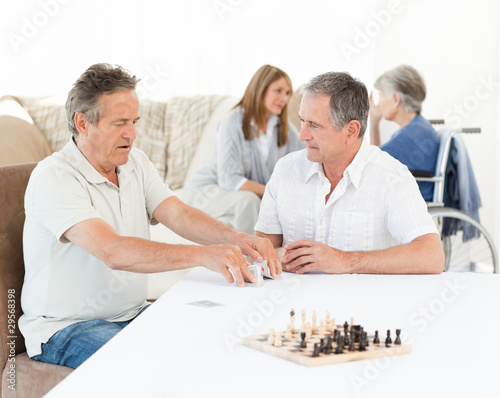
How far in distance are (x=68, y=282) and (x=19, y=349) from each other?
0.21m

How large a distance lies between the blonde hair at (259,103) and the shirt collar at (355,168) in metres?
1.77

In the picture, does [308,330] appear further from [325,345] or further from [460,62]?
[460,62]

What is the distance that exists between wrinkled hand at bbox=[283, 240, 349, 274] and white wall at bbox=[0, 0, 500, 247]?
2970 mm

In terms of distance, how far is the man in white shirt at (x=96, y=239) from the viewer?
1.60 metres

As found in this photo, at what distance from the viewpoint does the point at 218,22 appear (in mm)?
4688

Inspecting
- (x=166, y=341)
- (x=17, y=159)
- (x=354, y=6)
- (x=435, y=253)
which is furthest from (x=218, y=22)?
(x=166, y=341)

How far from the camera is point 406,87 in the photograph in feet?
11.9

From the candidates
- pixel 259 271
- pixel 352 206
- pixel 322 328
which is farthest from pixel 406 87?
pixel 322 328

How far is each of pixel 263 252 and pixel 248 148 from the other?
2.14 meters

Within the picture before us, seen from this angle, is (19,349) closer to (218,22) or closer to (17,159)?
(17,159)

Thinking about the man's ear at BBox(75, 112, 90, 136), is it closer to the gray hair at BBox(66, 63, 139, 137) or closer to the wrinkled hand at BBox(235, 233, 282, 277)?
the gray hair at BBox(66, 63, 139, 137)

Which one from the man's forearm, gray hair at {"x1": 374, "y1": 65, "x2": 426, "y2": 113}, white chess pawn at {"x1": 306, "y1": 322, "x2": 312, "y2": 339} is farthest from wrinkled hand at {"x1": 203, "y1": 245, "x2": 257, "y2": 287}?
gray hair at {"x1": 374, "y1": 65, "x2": 426, "y2": 113}

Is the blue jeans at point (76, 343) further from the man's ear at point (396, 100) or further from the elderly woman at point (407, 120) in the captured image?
the man's ear at point (396, 100)

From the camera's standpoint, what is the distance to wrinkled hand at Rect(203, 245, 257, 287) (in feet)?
5.13
